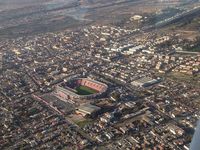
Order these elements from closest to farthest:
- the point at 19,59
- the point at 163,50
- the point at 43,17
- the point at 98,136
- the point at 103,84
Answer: the point at 98,136
the point at 103,84
the point at 163,50
the point at 19,59
the point at 43,17

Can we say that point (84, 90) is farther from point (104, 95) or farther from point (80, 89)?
point (104, 95)

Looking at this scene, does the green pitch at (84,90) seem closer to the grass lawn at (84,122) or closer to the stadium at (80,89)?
the stadium at (80,89)

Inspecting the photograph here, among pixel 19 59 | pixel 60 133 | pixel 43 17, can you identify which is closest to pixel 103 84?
pixel 60 133

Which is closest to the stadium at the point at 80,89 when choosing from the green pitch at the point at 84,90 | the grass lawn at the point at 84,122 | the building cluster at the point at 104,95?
the green pitch at the point at 84,90

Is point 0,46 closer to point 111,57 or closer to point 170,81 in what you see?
point 111,57

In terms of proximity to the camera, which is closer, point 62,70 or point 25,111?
point 25,111

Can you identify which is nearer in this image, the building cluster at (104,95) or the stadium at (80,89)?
the building cluster at (104,95)

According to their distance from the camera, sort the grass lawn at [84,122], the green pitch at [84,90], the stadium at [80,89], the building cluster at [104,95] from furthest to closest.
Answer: the green pitch at [84,90]
the stadium at [80,89]
the grass lawn at [84,122]
the building cluster at [104,95]

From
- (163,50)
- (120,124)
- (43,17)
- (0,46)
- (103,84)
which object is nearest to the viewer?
(120,124)

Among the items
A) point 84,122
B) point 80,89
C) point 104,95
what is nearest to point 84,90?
point 80,89
